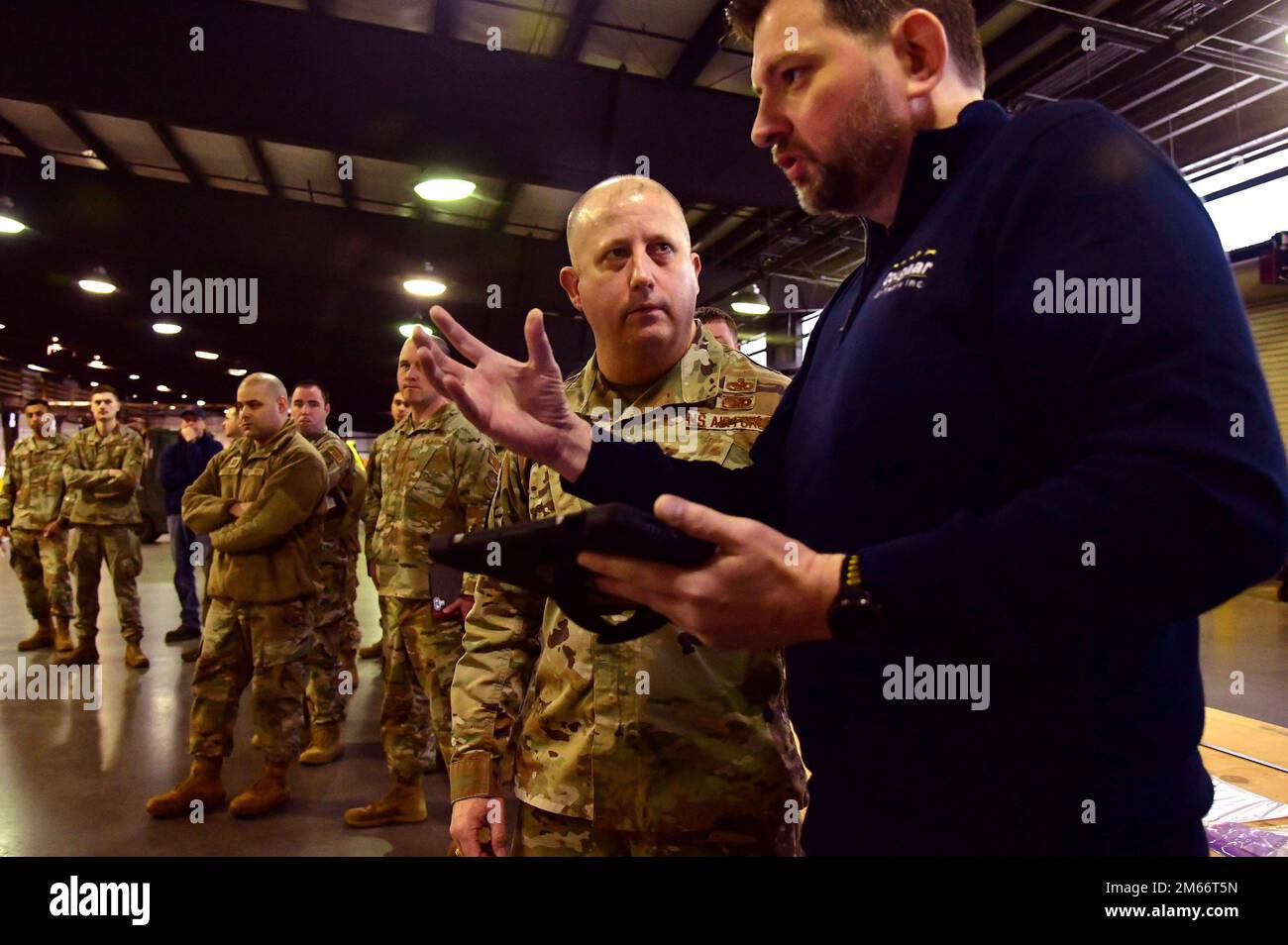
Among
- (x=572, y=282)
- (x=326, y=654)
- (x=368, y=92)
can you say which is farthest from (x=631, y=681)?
(x=368, y=92)

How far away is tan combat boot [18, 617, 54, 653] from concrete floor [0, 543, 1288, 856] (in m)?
0.14

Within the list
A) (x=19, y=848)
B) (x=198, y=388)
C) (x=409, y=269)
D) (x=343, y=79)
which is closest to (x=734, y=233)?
(x=409, y=269)

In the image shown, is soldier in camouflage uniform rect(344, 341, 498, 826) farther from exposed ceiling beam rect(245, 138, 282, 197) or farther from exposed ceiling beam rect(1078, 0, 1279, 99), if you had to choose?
exposed ceiling beam rect(245, 138, 282, 197)

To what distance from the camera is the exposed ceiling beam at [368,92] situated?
479 centimetres

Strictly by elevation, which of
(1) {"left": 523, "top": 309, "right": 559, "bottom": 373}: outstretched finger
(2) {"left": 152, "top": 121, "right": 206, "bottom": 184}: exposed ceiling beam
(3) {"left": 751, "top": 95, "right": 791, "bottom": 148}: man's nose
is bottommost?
(1) {"left": 523, "top": 309, "right": 559, "bottom": 373}: outstretched finger

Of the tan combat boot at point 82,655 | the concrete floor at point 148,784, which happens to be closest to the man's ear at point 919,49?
the concrete floor at point 148,784

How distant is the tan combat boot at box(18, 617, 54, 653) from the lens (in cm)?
683

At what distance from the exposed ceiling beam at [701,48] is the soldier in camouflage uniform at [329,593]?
3.71 meters

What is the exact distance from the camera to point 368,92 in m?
5.22

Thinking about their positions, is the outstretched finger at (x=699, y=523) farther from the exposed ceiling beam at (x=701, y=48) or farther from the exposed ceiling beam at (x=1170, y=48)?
the exposed ceiling beam at (x=1170, y=48)

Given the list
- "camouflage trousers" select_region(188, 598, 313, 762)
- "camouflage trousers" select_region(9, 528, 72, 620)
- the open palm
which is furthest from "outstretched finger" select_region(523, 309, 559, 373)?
"camouflage trousers" select_region(9, 528, 72, 620)

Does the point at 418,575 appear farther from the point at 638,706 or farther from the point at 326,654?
the point at 638,706

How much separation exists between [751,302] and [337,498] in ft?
22.1
